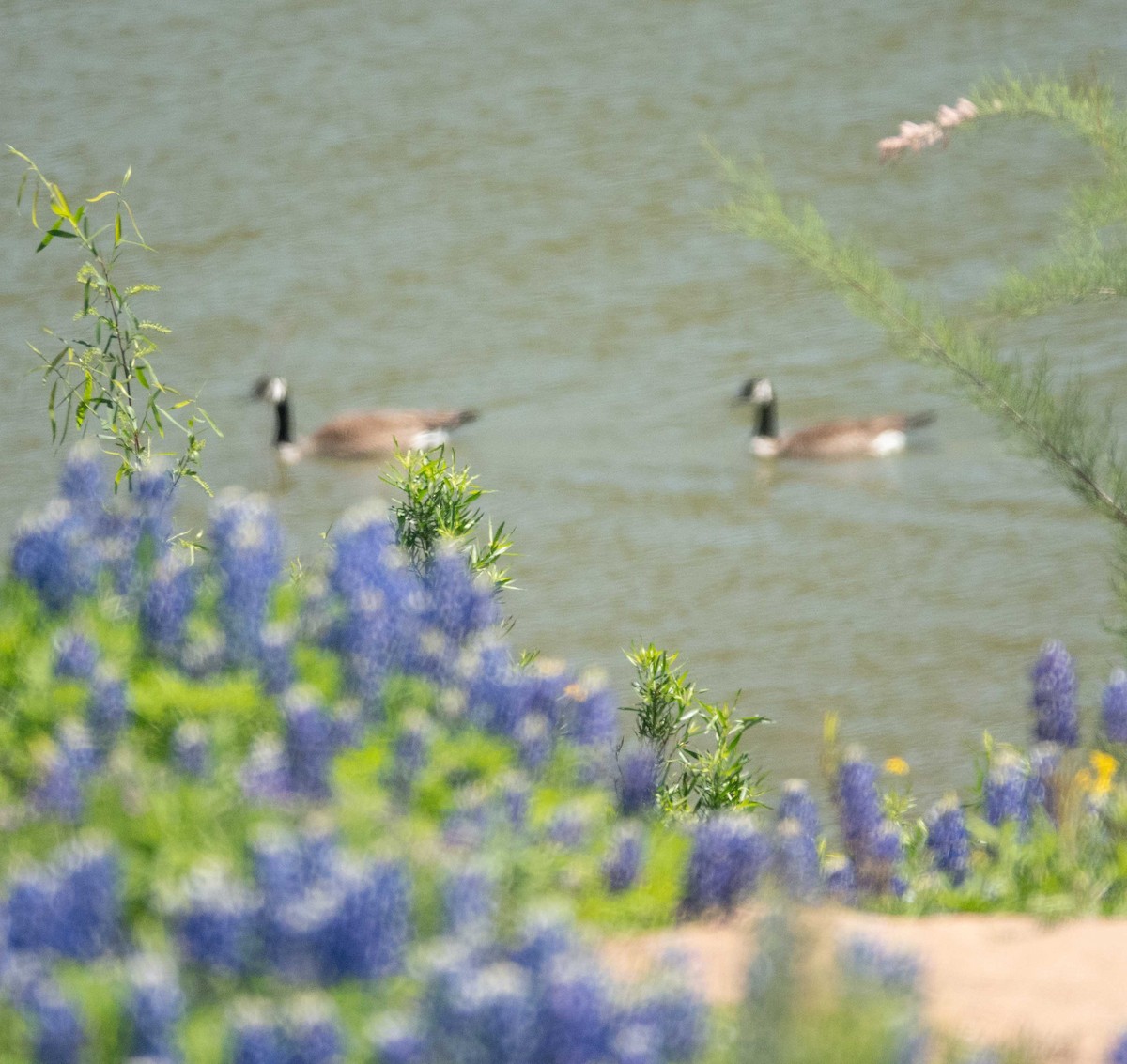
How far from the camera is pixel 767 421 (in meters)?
11.4

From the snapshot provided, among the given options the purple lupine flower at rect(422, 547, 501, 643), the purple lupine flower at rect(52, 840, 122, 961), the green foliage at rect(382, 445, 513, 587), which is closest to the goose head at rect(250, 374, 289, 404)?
the green foliage at rect(382, 445, 513, 587)

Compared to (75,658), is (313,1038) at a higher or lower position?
lower

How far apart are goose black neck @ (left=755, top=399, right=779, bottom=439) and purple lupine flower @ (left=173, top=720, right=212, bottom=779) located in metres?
8.96

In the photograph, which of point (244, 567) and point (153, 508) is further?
point (153, 508)

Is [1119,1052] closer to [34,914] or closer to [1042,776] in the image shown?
[34,914]

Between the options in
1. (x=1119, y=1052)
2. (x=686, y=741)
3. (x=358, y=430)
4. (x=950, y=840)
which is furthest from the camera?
(x=358, y=430)

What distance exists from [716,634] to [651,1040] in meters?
6.45

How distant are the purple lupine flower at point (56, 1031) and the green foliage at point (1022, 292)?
3.30m

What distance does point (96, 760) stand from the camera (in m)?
2.51

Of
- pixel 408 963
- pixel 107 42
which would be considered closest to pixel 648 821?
pixel 408 963

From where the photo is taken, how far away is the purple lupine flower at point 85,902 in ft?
6.60

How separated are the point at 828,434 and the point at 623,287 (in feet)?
5.28

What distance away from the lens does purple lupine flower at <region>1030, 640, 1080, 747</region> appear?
3.66m

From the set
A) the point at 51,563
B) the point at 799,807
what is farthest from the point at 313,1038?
the point at 799,807
